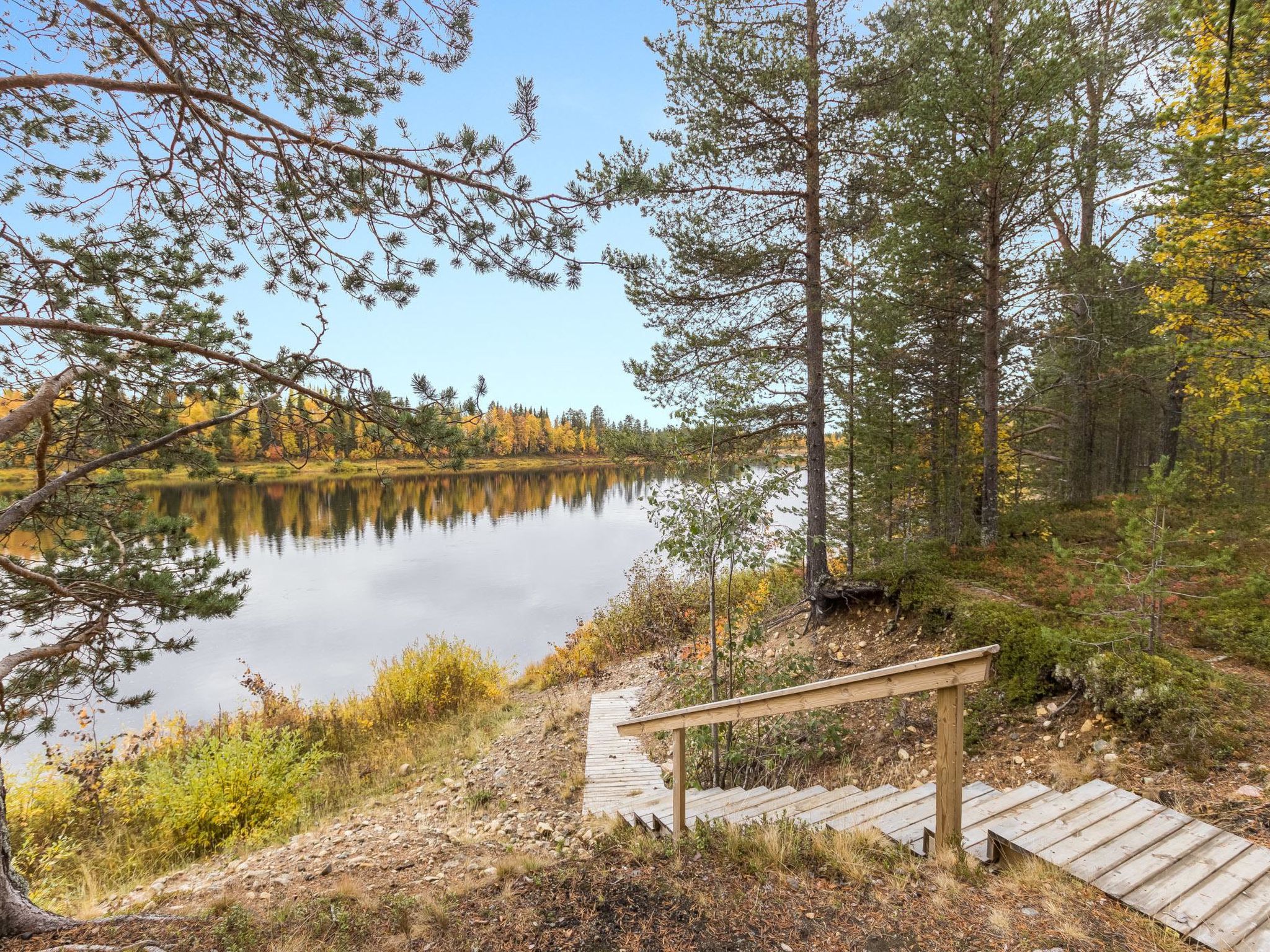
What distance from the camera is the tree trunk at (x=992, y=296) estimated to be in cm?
898

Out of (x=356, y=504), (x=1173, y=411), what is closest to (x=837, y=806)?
(x=1173, y=411)

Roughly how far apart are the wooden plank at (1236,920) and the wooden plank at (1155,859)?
10.8 inches

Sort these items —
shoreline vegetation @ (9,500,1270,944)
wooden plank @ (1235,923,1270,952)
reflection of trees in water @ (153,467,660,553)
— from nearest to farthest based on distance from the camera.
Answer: wooden plank @ (1235,923,1270,952) < shoreline vegetation @ (9,500,1270,944) < reflection of trees in water @ (153,467,660,553)

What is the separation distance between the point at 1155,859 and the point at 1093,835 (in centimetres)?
27

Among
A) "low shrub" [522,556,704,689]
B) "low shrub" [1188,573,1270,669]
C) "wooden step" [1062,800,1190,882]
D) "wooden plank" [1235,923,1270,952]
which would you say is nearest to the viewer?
"wooden plank" [1235,923,1270,952]

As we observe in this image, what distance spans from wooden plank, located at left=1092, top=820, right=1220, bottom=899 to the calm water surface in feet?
13.4

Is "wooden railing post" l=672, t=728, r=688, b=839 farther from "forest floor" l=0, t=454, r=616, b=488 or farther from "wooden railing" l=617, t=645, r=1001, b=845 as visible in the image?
"forest floor" l=0, t=454, r=616, b=488

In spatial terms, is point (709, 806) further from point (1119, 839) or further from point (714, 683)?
point (1119, 839)

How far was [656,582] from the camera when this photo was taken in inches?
522

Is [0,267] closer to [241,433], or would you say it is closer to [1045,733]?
[241,433]

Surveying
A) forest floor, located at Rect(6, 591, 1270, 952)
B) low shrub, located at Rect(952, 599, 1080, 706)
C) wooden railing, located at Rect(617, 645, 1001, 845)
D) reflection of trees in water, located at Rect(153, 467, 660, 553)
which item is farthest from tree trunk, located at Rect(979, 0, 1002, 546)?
reflection of trees in water, located at Rect(153, 467, 660, 553)

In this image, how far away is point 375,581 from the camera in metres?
23.3

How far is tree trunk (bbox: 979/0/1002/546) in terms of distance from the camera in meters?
8.98

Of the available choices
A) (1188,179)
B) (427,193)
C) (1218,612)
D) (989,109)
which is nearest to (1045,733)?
(1218,612)
